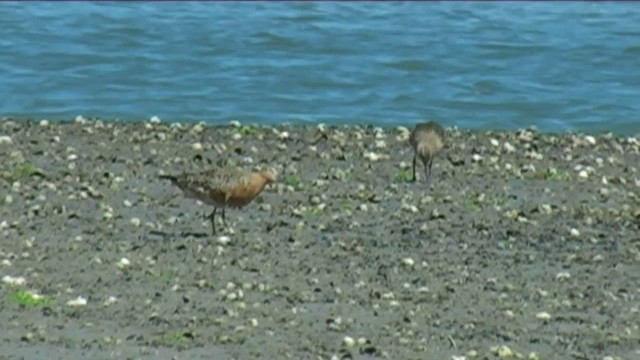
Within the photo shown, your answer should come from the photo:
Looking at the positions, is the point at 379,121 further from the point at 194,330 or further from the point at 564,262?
the point at 194,330

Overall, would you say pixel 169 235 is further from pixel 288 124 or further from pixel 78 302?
pixel 288 124

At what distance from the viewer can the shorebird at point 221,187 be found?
46.5ft

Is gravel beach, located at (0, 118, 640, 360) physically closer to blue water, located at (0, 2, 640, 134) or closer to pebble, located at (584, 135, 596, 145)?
pebble, located at (584, 135, 596, 145)

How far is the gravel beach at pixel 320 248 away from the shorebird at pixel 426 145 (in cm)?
15

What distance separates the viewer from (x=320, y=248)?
1377cm

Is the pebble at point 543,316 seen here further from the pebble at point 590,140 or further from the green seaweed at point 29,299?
the pebble at point 590,140

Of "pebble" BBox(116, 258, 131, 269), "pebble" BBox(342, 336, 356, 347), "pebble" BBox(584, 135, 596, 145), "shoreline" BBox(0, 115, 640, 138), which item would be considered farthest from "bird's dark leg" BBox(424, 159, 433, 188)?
"pebble" BBox(342, 336, 356, 347)

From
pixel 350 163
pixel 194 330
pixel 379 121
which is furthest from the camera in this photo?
pixel 379 121

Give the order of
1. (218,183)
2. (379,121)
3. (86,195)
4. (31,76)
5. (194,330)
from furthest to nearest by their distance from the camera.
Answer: (31,76) → (379,121) → (86,195) → (218,183) → (194,330)

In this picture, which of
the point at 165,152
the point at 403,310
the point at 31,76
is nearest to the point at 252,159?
the point at 165,152

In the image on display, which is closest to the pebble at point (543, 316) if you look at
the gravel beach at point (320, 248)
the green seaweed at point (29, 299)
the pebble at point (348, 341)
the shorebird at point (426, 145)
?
the gravel beach at point (320, 248)

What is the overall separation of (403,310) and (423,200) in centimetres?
381

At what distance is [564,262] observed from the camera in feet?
44.5

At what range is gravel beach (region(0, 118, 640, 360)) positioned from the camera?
11.3 metres
